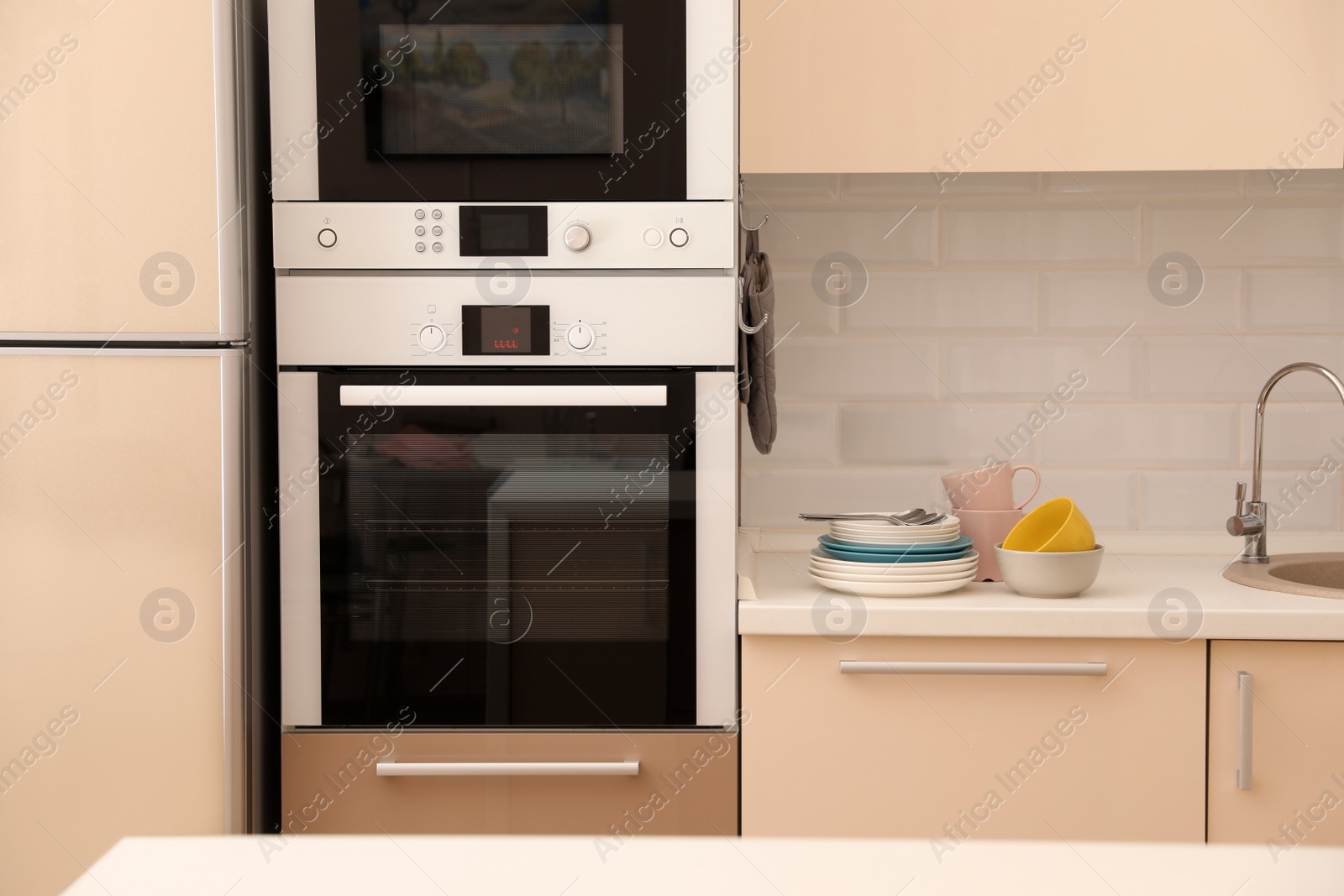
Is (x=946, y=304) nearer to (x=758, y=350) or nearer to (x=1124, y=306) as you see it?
(x=1124, y=306)

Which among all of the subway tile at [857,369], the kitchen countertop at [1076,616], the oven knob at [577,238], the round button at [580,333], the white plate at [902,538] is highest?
the oven knob at [577,238]

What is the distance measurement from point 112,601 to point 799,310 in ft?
4.21

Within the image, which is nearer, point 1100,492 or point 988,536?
point 988,536

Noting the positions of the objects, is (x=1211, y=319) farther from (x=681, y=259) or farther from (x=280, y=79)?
(x=280, y=79)

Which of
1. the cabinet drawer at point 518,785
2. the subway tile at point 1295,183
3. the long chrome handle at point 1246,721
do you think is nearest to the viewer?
the long chrome handle at point 1246,721

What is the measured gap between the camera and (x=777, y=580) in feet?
5.52

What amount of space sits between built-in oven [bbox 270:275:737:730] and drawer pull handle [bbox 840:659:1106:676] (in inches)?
7.8

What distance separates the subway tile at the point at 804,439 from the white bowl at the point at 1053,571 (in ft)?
1.89

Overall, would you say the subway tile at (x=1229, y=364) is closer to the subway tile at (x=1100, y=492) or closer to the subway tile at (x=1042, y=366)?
the subway tile at (x=1042, y=366)

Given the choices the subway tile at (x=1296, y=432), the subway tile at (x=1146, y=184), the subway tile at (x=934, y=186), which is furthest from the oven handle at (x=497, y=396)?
the subway tile at (x=1296, y=432)

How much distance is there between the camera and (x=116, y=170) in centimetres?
143

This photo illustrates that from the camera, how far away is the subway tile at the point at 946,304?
1.99m

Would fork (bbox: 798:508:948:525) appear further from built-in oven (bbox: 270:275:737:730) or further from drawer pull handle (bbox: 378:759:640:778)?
drawer pull handle (bbox: 378:759:640:778)

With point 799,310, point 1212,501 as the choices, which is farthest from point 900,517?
point 1212,501
